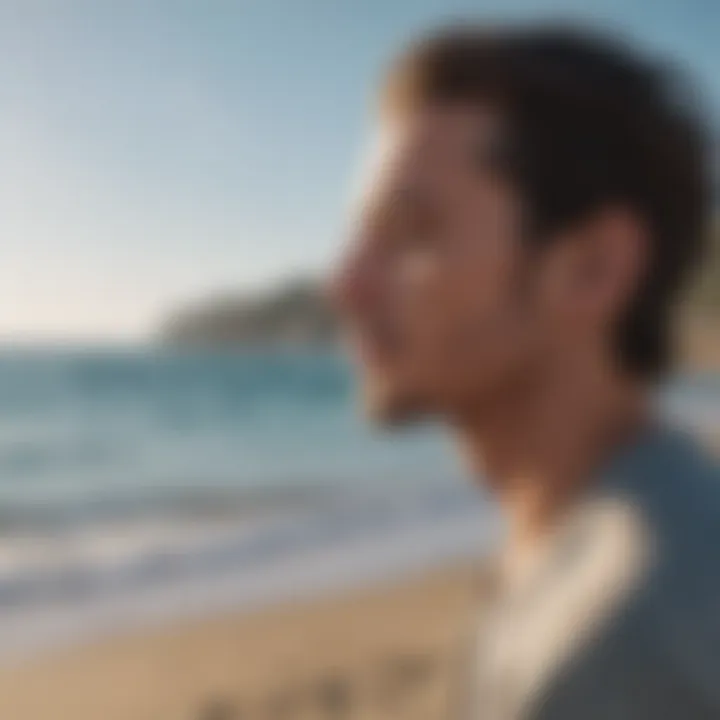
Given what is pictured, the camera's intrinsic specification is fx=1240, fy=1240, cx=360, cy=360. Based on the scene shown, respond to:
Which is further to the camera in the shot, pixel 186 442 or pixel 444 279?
pixel 186 442

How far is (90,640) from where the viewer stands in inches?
145

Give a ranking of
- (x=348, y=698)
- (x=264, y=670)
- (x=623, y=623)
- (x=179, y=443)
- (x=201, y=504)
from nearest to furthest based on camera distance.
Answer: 1. (x=623, y=623)
2. (x=348, y=698)
3. (x=264, y=670)
4. (x=201, y=504)
5. (x=179, y=443)

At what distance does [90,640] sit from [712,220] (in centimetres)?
334

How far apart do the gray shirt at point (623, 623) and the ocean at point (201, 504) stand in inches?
6.1

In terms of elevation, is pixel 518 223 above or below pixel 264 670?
below

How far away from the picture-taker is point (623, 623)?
0.47 metres

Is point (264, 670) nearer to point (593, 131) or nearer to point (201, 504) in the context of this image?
point (593, 131)

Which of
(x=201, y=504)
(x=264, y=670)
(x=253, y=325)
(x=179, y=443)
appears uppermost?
(x=253, y=325)

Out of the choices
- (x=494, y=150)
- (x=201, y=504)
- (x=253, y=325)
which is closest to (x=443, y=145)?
(x=494, y=150)

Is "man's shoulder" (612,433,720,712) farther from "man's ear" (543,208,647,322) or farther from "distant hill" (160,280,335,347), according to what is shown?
"distant hill" (160,280,335,347)

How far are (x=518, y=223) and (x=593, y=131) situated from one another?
0.06 m

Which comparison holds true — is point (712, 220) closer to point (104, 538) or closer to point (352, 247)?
point (352, 247)

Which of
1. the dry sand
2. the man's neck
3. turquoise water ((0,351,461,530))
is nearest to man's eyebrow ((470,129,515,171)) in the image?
the man's neck

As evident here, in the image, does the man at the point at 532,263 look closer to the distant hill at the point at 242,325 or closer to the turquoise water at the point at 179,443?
the turquoise water at the point at 179,443
